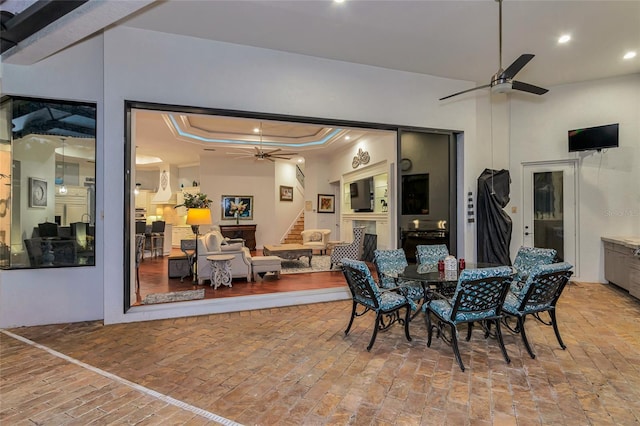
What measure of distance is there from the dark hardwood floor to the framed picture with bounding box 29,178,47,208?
175cm

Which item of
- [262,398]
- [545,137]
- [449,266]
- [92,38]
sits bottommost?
[262,398]

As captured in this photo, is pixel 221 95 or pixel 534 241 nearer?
pixel 221 95

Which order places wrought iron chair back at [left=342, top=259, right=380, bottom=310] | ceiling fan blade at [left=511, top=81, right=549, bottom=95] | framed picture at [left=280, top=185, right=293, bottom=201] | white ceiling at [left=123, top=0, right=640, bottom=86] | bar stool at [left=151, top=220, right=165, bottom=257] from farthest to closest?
framed picture at [left=280, top=185, right=293, bottom=201], bar stool at [left=151, top=220, right=165, bottom=257], white ceiling at [left=123, top=0, right=640, bottom=86], ceiling fan blade at [left=511, top=81, right=549, bottom=95], wrought iron chair back at [left=342, top=259, right=380, bottom=310]

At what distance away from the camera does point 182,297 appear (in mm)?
4922

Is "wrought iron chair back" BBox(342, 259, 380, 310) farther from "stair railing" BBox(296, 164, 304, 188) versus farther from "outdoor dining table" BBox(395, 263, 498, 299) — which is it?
"stair railing" BBox(296, 164, 304, 188)

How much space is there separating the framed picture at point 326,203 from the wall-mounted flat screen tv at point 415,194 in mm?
6030

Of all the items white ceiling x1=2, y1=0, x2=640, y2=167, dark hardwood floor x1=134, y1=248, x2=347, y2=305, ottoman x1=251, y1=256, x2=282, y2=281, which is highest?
white ceiling x1=2, y1=0, x2=640, y2=167

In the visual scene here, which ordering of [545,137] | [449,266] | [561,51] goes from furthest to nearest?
[545,137] → [561,51] → [449,266]

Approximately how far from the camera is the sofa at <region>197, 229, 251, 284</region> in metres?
5.89

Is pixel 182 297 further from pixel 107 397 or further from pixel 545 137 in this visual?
pixel 545 137

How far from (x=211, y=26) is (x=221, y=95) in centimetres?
81

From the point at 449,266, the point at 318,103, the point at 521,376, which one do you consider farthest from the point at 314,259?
the point at 521,376

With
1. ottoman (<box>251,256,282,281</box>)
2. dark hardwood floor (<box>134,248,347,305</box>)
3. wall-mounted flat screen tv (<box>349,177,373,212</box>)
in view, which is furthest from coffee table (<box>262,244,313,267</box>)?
wall-mounted flat screen tv (<box>349,177,373,212</box>)

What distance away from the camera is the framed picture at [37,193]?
3.98 meters
